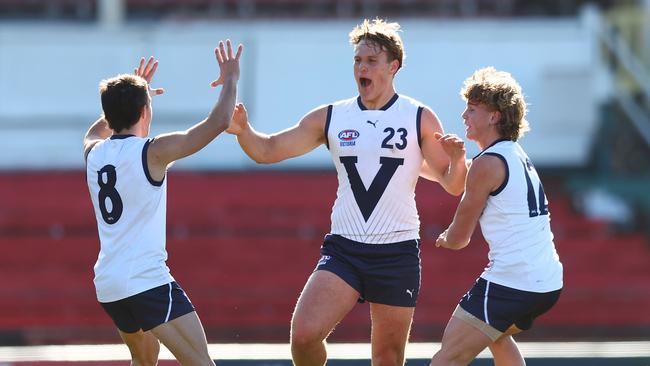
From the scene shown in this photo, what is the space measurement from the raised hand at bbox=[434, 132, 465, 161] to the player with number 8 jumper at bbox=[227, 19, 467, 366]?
4.3 inches

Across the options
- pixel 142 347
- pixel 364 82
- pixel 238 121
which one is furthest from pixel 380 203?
pixel 142 347

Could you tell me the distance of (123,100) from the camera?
4879mm

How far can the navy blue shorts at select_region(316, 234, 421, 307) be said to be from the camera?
5328 millimetres

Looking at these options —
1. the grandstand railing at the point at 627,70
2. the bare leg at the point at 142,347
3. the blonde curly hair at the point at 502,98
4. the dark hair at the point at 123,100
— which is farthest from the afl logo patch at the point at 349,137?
the grandstand railing at the point at 627,70

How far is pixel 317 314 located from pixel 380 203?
0.59m

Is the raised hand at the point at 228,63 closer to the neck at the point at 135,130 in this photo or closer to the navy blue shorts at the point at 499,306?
the neck at the point at 135,130

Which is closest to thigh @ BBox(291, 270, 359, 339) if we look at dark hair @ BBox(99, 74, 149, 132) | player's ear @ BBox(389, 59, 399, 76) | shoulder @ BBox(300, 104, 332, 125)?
shoulder @ BBox(300, 104, 332, 125)

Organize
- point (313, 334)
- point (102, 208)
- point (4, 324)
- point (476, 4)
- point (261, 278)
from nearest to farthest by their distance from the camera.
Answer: point (102, 208) < point (313, 334) < point (4, 324) < point (261, 278) < point (476, 4)

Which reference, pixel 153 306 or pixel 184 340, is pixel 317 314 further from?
pixel 153 306

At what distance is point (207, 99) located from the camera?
15.8 metres

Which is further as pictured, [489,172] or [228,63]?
[228,63]

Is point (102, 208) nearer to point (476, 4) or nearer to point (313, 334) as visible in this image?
point (313, 334)

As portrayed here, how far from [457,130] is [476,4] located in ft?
12.2

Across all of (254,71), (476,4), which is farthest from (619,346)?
Result: (476,4)
